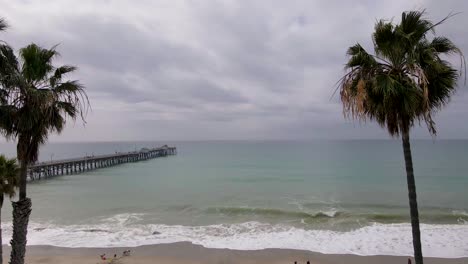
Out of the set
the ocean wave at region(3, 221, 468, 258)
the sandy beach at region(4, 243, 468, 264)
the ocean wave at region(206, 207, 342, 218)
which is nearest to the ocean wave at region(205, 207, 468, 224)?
the ocean wave at region(206, 207, 342, 218)

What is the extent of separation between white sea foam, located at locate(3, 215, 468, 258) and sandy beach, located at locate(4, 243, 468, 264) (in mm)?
668

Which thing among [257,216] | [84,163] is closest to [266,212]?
[257,216]

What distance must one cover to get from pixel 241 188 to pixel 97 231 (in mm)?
23628

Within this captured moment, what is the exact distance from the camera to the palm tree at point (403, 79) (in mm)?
6285

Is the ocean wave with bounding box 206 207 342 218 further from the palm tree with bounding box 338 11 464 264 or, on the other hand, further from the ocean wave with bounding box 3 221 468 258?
the palm tree with bounding box 338 11 464 264

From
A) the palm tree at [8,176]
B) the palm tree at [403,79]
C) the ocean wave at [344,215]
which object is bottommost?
the ocean wave at [344,215]

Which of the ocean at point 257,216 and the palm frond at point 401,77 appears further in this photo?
the ocean at point 257,216

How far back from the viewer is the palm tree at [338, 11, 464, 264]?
20.6 ft

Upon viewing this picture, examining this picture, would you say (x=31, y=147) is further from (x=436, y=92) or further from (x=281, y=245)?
(x=281, y=245)

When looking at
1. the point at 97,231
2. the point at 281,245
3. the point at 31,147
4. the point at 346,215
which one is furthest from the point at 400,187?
the point at 31,147

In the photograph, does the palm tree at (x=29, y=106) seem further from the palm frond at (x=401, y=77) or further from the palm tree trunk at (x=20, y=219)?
the palm frond at (x=401, y=77)

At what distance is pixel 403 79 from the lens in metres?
6.41

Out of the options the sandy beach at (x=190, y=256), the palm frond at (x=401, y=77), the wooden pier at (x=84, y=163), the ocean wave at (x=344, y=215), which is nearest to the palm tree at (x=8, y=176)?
the sandy beach at (x=190, y=256)

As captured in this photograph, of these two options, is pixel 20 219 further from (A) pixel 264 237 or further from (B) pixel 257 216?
(B) pixel 257 216
